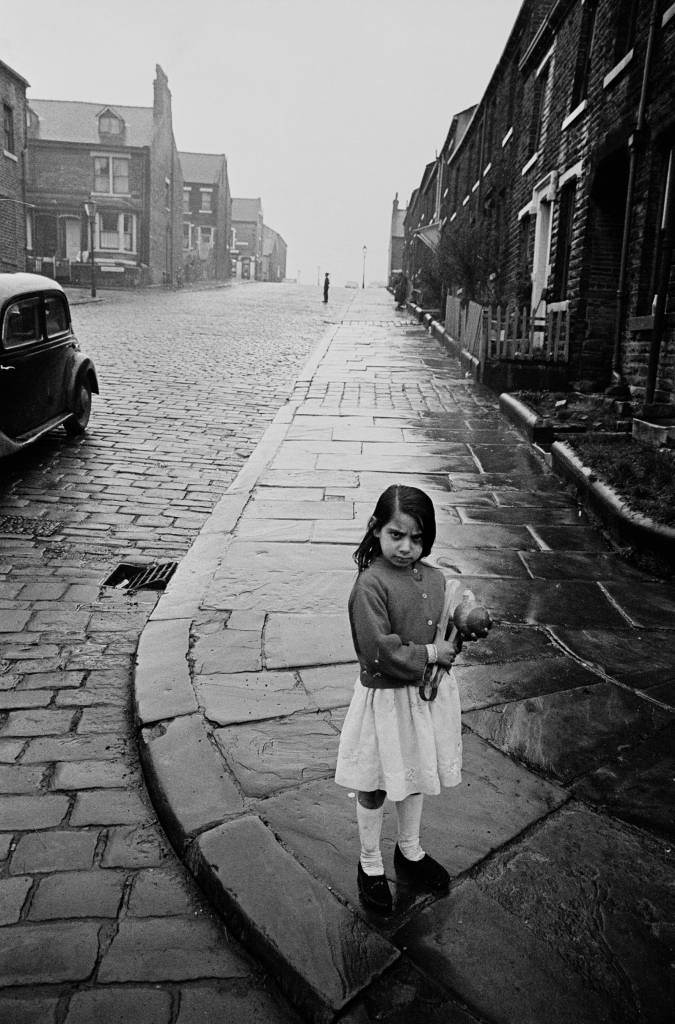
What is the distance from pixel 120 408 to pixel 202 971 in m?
9.36

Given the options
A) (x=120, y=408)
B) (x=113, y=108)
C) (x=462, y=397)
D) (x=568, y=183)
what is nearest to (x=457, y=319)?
(x=568, y=183)

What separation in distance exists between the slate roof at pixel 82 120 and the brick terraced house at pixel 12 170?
41.8 ft

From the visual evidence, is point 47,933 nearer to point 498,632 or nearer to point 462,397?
point 498,632

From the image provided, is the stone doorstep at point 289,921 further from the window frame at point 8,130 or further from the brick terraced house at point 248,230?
the brick terraced house at point 248,230

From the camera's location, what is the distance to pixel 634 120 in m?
10.2

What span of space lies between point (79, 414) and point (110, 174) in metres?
41.5

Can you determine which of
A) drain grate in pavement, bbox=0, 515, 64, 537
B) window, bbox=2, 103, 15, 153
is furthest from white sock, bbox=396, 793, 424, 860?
window, bbox=2, 103, 15, 153

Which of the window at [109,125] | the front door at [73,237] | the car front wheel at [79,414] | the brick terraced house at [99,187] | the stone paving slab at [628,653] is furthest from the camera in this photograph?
the window at [109,125]

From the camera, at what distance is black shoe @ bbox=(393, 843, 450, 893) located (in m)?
2.42

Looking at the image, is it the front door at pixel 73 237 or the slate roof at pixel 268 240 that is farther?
the slate roof at pixel 268 240

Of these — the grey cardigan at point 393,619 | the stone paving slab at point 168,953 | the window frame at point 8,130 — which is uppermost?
the window frame at point 8,130

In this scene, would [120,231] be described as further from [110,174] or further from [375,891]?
[375,891]

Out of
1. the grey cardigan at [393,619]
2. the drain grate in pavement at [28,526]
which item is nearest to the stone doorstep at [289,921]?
the grey cardigan at [393,619]

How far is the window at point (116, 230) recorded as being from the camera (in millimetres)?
44406
